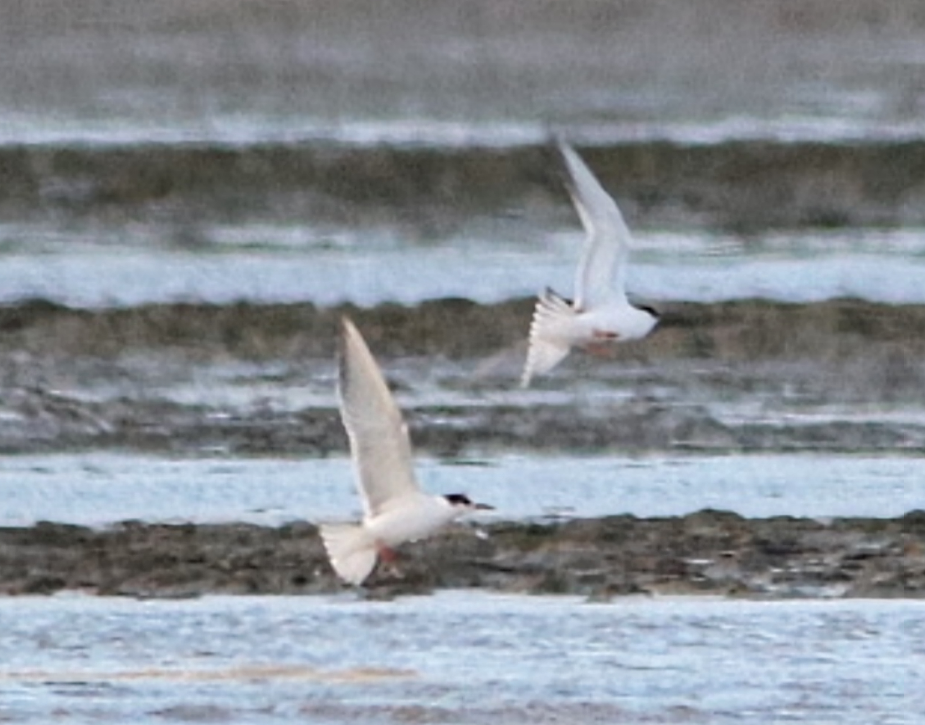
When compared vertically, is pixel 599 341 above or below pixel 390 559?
above

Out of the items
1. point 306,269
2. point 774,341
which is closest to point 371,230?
point 306,269

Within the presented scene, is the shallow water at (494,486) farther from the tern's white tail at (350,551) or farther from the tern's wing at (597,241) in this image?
the tern's white tail at (350,551)

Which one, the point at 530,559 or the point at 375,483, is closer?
the point at 375,483

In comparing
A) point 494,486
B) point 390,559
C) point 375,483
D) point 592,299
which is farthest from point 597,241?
point 375,483

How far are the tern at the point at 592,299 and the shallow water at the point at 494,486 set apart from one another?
1.68 ft

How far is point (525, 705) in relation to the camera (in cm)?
1209

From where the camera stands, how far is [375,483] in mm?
13102

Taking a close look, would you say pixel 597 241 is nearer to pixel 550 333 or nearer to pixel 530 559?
pixel 550 333

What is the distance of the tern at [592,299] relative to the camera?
15242mm

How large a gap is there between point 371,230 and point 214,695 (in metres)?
9.51

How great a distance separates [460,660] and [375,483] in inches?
30.7

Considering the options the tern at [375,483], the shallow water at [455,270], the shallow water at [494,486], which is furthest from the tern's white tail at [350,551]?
the shallow water at [455,270]

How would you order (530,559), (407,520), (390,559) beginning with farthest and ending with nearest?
(530,559)
(390,559)
(407,520)

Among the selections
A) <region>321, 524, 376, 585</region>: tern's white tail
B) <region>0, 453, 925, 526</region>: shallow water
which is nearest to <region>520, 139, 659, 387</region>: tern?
<region>0, 453, 925, 526</region>: shallow water
